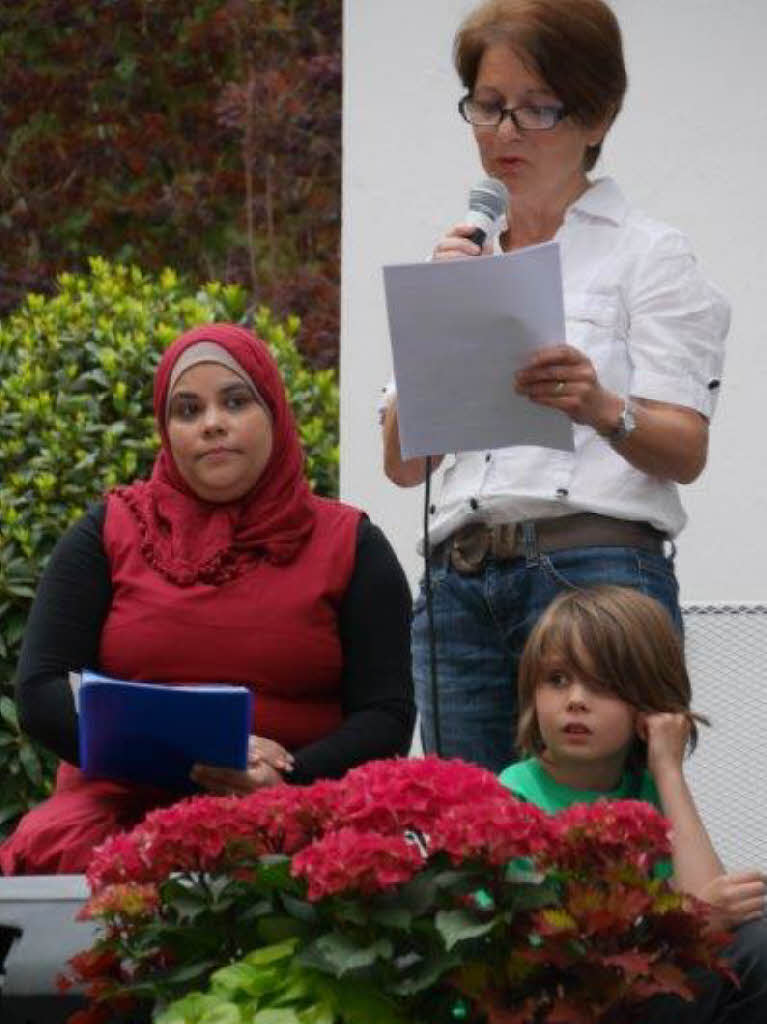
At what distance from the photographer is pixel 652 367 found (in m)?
3.85

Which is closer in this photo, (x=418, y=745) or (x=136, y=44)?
(x=418, y=745)

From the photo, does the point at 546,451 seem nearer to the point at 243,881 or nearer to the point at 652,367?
the point at 652,367

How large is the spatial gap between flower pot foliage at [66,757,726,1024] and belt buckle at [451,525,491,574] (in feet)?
3.26

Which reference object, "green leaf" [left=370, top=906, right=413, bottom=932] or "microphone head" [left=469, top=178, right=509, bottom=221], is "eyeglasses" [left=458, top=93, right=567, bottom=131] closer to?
"microphone head" [left=469, top=178, right=509, bottom=221]

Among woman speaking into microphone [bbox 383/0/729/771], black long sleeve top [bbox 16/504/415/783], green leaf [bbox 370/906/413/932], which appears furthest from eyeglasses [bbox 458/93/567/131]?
green leaf [bbox 370/906/413/932]

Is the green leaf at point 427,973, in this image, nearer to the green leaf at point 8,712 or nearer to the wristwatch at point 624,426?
the wristwatch at point 624,426

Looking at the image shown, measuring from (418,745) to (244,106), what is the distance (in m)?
6.43

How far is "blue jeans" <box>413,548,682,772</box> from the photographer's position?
3.85m

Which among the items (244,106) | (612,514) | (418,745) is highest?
(244,106)

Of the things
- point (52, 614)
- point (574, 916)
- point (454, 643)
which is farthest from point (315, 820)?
point (52, 614)

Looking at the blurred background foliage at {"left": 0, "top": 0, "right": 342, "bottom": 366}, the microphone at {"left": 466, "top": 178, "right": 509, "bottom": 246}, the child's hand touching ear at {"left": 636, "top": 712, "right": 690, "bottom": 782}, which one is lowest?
the child's hand touching ear at {"left": 636, "top": 712, "right": 690, "bottom": 782}

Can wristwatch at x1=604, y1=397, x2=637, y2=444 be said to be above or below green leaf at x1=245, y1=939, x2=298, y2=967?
above

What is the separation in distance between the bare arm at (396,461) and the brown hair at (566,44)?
21.9 inches

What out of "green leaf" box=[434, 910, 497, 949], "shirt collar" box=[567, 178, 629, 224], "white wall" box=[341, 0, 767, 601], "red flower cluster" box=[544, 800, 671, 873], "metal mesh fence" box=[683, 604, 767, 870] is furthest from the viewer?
"white wall" box=[341, 0, 767, 601]
